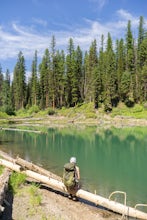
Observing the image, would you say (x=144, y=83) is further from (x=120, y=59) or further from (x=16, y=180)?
(x=16, y=180)

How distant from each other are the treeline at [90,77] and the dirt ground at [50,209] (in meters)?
58.7

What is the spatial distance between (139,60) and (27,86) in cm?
3658

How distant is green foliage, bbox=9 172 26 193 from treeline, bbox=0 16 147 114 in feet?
189

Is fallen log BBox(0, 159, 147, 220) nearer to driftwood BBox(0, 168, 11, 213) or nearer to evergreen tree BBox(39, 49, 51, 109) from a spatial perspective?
driftwood BBox(0, 168, 11, 213)

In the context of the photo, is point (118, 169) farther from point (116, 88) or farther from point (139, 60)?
point (139, 60)

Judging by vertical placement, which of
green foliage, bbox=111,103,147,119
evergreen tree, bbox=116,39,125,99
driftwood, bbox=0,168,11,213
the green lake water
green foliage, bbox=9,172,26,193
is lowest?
the green lake water

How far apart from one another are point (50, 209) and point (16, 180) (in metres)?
2.97

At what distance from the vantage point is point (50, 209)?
1063cm

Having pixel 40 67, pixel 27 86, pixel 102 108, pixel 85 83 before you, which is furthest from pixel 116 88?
pixel 27 86

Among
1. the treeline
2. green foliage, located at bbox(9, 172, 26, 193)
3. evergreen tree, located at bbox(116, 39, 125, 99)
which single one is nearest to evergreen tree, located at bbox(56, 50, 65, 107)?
the treeline

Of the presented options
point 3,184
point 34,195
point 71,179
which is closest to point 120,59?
point 71,179

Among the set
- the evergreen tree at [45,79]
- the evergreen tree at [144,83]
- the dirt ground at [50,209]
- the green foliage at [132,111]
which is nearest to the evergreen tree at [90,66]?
the evergreen tree at [45,79]

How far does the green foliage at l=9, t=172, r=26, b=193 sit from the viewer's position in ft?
40.7

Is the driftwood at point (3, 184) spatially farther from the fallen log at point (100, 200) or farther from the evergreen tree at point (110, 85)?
the evergreen tree at point (110, 85)
